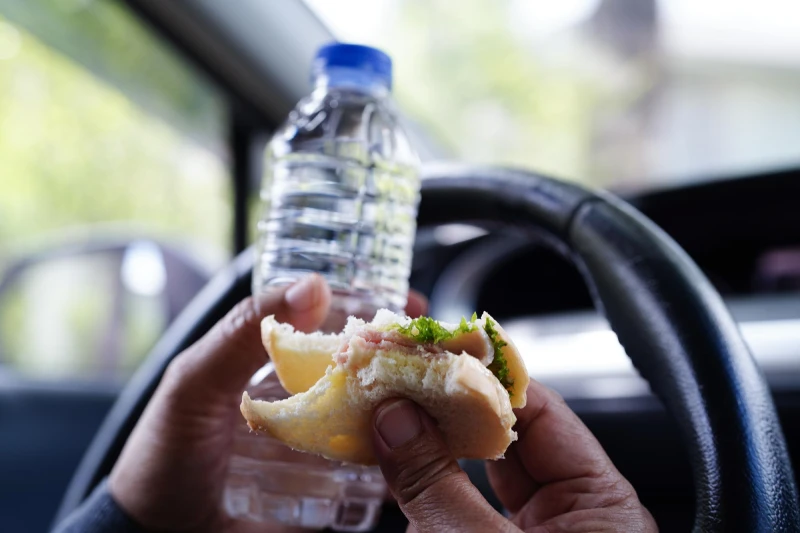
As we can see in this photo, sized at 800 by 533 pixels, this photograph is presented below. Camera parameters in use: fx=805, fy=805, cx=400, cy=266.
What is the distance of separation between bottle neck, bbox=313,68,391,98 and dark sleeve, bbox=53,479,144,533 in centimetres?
76

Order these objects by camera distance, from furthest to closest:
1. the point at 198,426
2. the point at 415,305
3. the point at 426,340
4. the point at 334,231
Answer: the point at 334,231 < the point at 415,305 < the point at 198,426 < the point at 426,340

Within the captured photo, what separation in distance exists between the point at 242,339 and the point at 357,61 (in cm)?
43

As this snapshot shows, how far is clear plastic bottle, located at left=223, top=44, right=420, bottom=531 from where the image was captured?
4.02 ft

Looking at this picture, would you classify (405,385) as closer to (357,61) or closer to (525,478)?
(525,478)

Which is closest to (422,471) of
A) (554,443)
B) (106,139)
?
(554,443)

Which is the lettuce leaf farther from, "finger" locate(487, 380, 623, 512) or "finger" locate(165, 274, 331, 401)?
"finger" locate(165, 274, 331, 401)

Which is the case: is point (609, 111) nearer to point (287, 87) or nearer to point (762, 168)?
point (762, 168)

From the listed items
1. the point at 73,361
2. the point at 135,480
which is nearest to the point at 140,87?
the point at 73,361

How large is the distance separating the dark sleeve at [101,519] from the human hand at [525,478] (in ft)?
1.99

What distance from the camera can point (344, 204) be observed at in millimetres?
1674

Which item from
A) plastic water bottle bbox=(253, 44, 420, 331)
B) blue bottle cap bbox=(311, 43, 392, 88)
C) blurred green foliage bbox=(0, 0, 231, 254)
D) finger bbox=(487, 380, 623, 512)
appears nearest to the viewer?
finger bbox=(487, 380, 623, 512)

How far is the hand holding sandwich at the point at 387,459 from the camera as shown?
2.57ft

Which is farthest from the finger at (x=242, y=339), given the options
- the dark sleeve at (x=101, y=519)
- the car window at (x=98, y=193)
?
the car window at (x=98, y=193)

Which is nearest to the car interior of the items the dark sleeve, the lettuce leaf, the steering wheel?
the steering wheel
